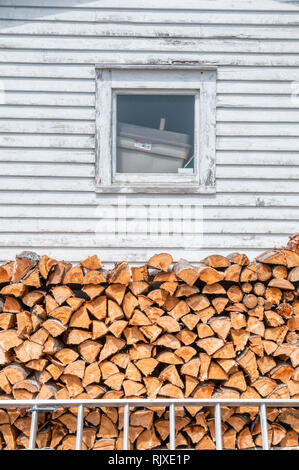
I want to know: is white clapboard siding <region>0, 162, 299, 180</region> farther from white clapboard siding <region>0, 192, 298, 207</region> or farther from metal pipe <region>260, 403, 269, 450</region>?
metal pipe <region>260, 403, 269, 450</region>

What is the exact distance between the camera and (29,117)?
13.6 feet

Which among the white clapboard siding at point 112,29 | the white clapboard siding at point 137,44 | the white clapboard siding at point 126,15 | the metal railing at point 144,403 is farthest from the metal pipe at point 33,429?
the white clapboard siding at point 126,15

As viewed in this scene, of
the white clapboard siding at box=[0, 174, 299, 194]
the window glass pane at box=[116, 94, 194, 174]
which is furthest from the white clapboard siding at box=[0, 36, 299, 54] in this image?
the white clapboard siding at box=[0, 174, 299, 194]

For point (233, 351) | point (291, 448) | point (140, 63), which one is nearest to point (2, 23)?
point (140, 63)

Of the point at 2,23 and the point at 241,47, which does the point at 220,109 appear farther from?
the point at 2,23

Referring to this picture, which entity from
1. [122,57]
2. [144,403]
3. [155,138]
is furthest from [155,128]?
[144,403]

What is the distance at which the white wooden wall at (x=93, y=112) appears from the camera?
4129 millimetres

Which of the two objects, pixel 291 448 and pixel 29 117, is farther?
pixel 29 117

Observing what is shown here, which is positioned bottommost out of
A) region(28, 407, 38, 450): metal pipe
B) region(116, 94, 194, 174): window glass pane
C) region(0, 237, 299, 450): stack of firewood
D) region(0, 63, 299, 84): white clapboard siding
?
region(28, 407, 38, 450): metal pipe

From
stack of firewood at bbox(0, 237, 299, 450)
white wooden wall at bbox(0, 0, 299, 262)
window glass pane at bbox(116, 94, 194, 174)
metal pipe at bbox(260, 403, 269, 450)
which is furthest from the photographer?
window glass pane at bbox(116, 94, 194, 174)

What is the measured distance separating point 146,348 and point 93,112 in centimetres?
212

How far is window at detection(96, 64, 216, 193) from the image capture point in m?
4.16

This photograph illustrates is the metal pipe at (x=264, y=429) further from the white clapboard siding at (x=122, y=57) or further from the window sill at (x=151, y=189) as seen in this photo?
the white clapboard siding at (x=122, y=57)
